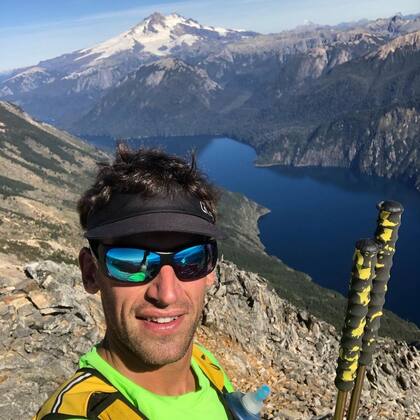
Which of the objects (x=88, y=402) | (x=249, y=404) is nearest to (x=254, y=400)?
(x=249, y=404)

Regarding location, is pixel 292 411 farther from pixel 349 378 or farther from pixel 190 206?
pixel 190 206

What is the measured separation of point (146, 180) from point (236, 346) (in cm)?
2886

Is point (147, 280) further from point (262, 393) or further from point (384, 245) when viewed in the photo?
point (384, 245)

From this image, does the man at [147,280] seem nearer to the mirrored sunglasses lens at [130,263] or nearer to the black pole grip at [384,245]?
the mirrored sunglasses lens at [130,263]

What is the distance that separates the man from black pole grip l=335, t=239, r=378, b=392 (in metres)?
3.25

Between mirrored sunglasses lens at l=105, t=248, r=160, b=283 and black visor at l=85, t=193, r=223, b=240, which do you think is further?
mirrored sunglasses lens at l=105, t=248, r=160, b=283

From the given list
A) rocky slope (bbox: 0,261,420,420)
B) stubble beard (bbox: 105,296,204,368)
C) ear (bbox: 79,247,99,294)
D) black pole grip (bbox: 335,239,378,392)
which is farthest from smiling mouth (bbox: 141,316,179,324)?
rocky slope (bbox: 0,261,420,420)

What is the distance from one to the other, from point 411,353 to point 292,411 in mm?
21116

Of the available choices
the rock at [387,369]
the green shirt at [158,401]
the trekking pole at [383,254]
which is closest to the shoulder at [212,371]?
the green shirt at [158,401]

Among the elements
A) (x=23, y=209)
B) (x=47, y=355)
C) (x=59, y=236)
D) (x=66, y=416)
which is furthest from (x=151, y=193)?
(x=23, y=209)

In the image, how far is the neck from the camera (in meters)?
5.78

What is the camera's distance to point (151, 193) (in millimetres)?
5773

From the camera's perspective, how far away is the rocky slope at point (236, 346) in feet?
72.9

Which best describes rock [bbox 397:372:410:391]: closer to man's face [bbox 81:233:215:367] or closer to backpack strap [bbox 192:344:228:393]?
backpack strap [bbox 192:344:228:393]
